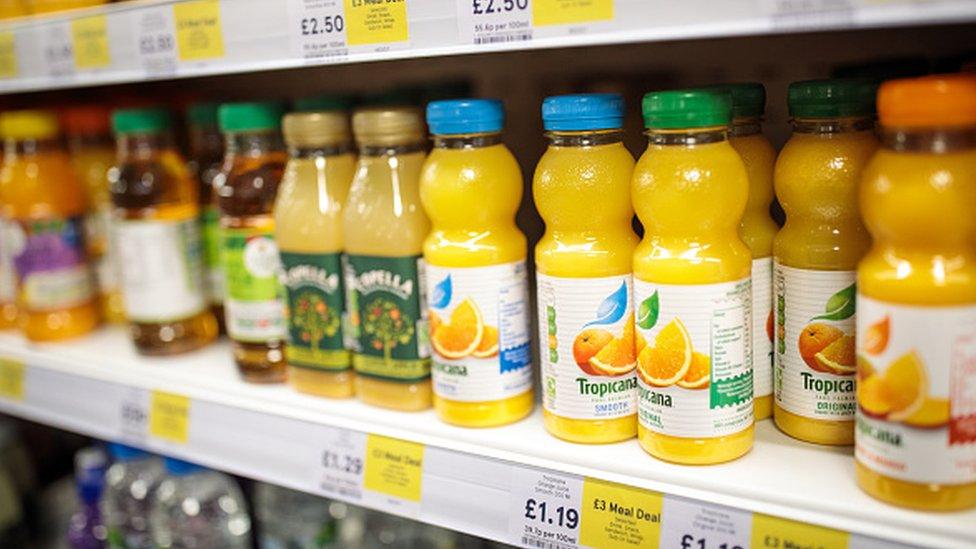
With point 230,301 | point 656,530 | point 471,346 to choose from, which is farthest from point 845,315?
point 230,301

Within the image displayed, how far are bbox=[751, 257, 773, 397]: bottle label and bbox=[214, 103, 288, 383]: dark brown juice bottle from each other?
24.2 inches

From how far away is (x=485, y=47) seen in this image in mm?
869

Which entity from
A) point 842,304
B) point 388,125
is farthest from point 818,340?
point 388,125

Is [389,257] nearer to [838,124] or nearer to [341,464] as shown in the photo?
[341,464]

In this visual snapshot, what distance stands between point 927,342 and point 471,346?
0.46 meters

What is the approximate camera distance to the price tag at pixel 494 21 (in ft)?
2.76

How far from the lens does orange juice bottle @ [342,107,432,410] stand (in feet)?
3.47

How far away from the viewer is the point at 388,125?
1.06 m

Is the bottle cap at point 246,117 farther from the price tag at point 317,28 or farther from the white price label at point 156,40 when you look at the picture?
the price tag at point 317,28

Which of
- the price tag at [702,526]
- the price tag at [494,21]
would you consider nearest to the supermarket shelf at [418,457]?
the price tag at [702,526]

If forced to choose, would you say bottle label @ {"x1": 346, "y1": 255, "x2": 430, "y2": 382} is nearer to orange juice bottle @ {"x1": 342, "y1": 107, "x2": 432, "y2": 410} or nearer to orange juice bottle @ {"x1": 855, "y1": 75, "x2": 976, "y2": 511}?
orange juice bottle @ {"x1": 342, "y1": 107, "x2": 432, "y2": 410}

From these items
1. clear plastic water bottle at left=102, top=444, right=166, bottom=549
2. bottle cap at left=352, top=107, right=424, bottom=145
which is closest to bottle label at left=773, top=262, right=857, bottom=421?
bottle cap at left=352, top=107, right=424, bottom=145

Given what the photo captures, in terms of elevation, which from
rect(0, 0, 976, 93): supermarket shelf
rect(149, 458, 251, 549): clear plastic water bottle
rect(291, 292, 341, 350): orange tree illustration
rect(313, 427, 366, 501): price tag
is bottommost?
rect(149, 458, 251, 549): clear plastic water bottle

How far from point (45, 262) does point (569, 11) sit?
1.06 meters
